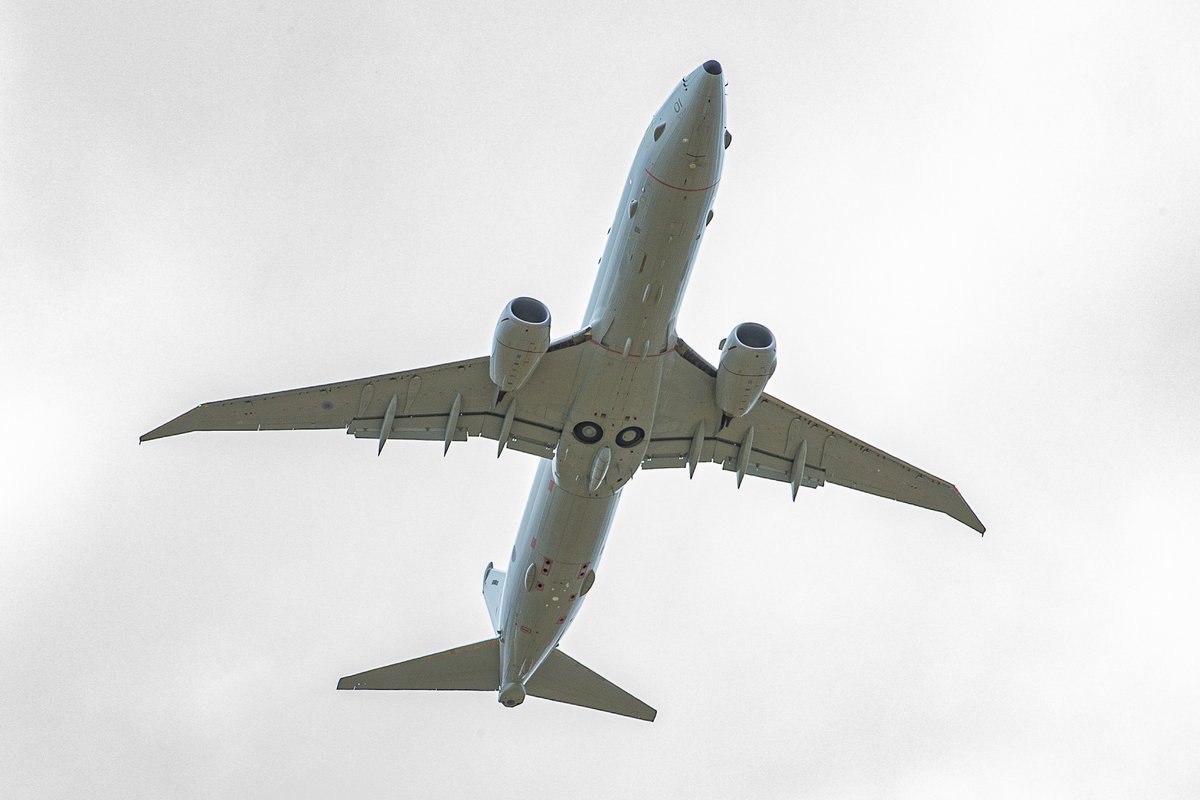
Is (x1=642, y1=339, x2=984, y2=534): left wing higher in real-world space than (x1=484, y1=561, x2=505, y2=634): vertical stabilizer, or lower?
higher

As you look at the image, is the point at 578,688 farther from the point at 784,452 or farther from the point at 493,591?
the point at 784,452

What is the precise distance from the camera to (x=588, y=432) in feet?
110

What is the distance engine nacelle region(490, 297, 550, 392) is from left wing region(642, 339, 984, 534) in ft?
16.8

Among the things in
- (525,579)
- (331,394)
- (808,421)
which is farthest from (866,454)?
(331,394)

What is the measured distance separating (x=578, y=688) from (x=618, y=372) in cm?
1365

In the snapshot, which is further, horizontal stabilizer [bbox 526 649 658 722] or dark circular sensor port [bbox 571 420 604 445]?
horizontal stabilizer [bbox 526 649 658 722]

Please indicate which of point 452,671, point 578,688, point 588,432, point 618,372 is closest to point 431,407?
point 588,432

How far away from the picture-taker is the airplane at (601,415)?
1187 inches

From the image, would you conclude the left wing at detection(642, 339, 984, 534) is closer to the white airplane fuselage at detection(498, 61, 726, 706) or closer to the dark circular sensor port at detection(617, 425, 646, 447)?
the dark circular sensor port at detection(617, 425, 646, 447)

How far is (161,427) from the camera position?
31.3 meters

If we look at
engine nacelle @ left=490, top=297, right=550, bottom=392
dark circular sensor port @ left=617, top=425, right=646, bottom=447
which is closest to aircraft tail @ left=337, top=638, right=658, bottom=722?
dark circular sensor port @ left=617, top=425, right=646, bottom=447

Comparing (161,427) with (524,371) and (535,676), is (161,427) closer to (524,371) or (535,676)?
(524,371)

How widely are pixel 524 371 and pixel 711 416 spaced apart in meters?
6.45

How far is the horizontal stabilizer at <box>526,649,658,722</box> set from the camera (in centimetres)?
4100
